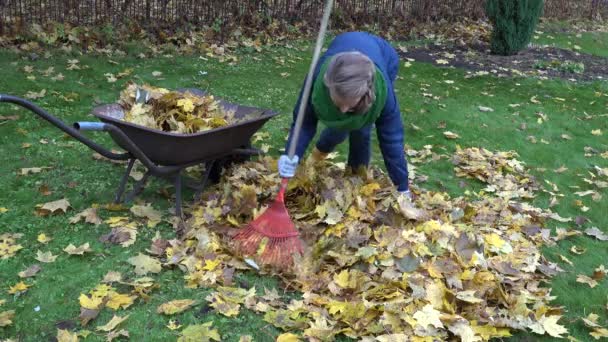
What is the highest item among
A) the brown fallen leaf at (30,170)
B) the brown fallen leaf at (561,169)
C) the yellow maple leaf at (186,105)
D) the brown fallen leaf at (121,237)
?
the yellow maple leaf at (186,105)

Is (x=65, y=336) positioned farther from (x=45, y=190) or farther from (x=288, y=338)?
(x=45, y=190)

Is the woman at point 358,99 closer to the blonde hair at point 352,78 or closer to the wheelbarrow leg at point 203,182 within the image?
the blonde hair at point 352,78

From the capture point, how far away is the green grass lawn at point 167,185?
308 centimetres

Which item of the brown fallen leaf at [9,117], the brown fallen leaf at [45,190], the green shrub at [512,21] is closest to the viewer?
the brown fallen leaf at [45,190]

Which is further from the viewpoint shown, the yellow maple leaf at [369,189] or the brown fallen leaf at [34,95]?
the brown fallen leaf at [34,95]

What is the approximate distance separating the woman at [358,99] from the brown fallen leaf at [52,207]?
165cm

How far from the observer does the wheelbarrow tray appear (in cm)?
351

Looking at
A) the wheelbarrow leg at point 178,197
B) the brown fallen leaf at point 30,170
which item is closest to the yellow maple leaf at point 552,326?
the wheelbarrow leg at point 178,197

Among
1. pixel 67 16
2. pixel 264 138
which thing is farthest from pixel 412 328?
pixel 67 16

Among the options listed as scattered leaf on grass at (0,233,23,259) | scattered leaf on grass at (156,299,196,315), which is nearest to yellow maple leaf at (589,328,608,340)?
scattered leaf on grass at (156,299,196,315)

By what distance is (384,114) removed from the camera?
351 centimetres

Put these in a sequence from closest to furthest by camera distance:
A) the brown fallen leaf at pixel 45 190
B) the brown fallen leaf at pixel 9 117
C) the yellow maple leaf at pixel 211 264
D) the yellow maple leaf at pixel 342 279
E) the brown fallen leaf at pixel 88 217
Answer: the yellow maple leaf at pixel 342 279
the yellow maple leaf at pixel 211 264
the brown fallen leaf at pixel 88 217
the brown fallen leaf at pixel 45 190
the brown fallen leaf at pixel 9 117

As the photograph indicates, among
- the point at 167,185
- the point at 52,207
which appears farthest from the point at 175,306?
the point at 167,185

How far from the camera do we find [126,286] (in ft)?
10.6
